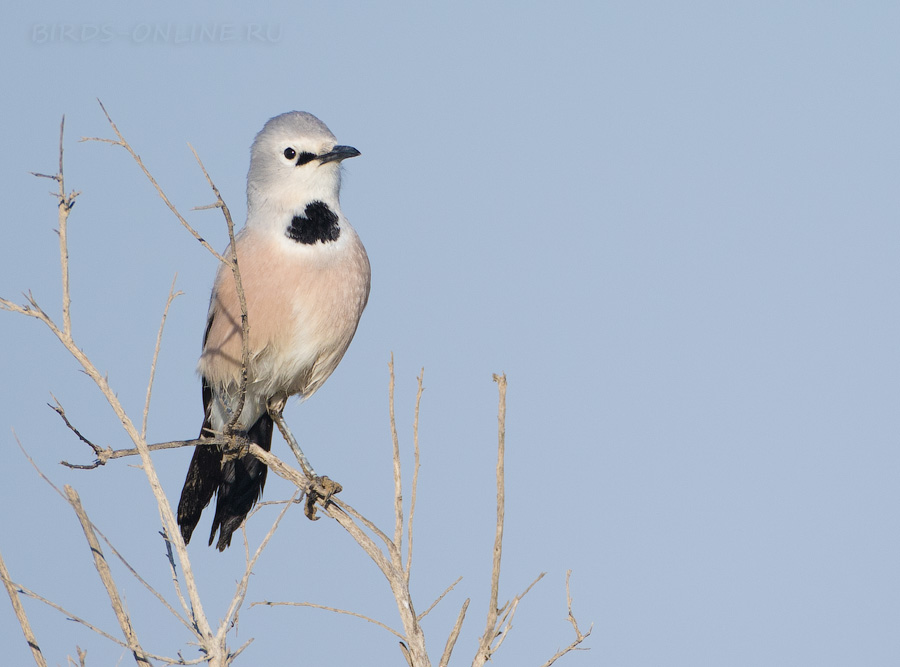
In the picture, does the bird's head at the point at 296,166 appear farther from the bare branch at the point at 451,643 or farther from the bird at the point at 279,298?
the bare branch at the point at 451,643

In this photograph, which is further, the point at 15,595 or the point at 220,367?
the point at 220,367

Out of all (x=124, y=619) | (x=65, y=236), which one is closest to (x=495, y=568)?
(x=124, y=619)

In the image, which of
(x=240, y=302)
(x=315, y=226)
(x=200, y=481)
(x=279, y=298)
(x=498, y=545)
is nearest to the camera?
(x=498, y=545)

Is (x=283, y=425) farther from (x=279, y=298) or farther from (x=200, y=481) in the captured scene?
(x=279, y=298)

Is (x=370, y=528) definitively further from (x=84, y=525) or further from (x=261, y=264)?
(x=261, y=264)

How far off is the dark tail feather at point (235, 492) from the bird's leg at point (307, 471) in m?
0.23

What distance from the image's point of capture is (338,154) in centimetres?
526

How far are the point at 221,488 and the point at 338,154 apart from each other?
6.40 ft

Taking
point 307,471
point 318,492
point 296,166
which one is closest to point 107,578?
point 318,492

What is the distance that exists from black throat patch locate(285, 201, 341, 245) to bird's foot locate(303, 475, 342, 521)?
4.08 ft

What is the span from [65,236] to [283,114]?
2.21 meters

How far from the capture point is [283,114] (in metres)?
5.52

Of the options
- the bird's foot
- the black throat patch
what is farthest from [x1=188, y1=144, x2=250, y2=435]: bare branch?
the black throat patch

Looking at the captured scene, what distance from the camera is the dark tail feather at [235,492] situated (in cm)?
548
